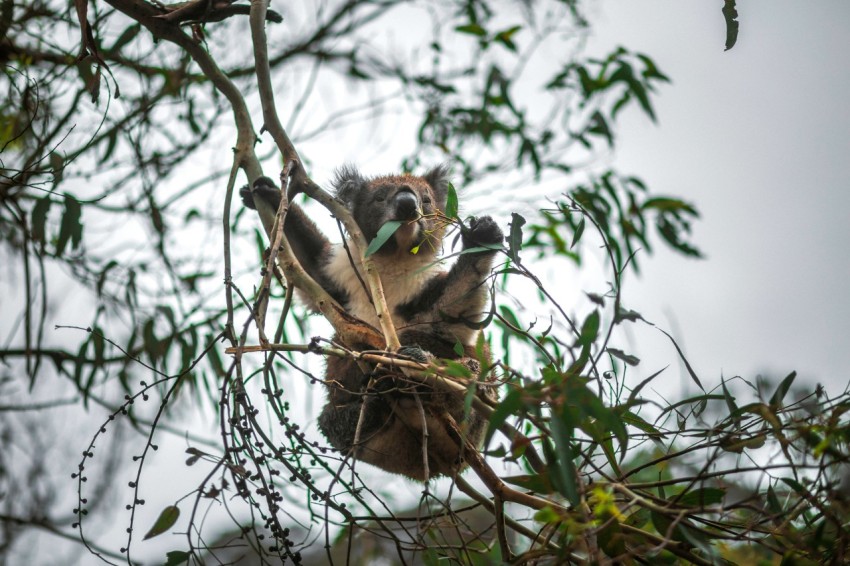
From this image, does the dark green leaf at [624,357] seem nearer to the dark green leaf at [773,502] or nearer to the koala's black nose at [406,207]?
the dark green leaf at [773,502]

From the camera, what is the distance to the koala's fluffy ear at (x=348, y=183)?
390 cm

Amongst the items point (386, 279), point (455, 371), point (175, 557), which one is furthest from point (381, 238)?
point (386, 279)

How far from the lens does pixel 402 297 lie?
343cm

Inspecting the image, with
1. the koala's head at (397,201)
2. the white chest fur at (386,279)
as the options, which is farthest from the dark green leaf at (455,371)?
the koala's head at (397,201)

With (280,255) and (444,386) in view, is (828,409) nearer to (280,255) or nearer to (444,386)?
(444,386)

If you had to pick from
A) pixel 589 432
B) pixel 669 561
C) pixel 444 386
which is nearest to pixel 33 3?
pixel 444 386

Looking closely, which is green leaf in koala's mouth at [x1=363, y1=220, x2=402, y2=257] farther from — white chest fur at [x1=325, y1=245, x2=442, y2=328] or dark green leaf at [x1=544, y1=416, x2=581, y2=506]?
white chest fur at [x1=325, y1=245, x2=442, y2=328]

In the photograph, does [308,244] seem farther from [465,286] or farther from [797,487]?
[797,487]

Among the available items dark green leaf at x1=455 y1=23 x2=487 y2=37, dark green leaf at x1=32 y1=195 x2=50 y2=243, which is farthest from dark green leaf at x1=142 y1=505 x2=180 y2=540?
dark green leaf at x1=455 y1=23 x2=487 y2=37

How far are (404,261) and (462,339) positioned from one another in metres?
0.57

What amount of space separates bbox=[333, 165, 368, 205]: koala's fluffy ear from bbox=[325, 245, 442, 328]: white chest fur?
14.7 inches

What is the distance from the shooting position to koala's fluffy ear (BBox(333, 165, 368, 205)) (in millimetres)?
3904

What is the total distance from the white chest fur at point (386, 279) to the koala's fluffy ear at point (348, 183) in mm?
373

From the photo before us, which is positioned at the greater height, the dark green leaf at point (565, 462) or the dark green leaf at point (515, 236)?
the dark green leaf at point (515, 236)
